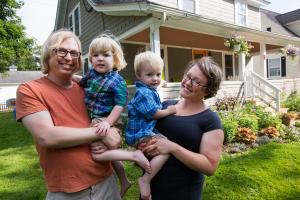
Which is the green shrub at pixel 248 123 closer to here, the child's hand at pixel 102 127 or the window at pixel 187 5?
the child's hand at pixel 102 127

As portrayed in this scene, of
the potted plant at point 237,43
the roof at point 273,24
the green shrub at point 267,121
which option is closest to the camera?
the green shrub at point 267,121

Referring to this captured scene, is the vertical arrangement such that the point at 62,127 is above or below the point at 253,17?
below

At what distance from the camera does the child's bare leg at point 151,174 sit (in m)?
1.99

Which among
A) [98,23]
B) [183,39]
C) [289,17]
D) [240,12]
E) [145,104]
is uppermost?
[289,17]

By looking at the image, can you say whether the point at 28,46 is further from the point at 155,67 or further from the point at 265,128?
the point at 155,67

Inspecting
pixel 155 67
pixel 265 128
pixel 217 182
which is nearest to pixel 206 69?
pixel 155 67

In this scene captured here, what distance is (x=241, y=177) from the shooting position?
4.65 metres

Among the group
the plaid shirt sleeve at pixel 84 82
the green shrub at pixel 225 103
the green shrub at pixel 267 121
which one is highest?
the plaid shirt sleeve at pixel 84 82

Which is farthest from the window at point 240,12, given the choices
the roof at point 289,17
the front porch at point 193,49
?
the roof at point 289,17

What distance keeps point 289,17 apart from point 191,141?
28.0m

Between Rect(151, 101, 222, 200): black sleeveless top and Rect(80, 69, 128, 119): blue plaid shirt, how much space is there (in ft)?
1.51

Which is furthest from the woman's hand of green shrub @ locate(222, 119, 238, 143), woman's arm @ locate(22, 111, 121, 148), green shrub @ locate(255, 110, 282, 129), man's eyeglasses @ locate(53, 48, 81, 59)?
green shrub @ locate(255, 110, 282, 129)

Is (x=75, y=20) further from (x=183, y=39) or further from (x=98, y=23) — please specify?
(x=183, y=39)

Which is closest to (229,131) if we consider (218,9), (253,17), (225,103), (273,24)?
(225,103)
